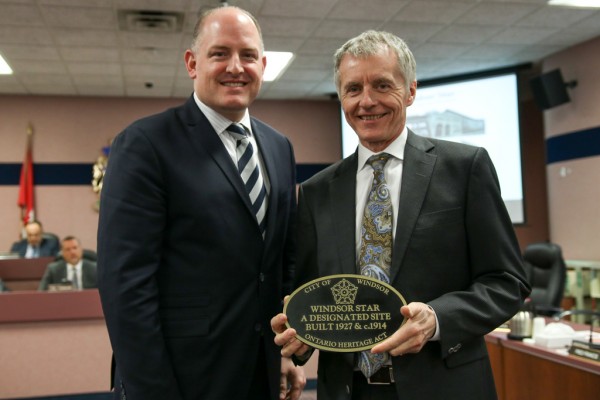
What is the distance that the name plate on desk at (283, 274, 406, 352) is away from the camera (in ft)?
4.34

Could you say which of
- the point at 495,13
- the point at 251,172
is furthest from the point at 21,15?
the point at 251,172

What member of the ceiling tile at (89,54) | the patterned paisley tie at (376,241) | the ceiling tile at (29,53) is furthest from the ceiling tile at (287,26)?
the patterned paisley tie at (376,241)

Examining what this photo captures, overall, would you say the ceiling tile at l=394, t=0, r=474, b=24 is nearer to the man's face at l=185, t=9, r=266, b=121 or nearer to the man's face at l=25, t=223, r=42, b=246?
the man's face at l=185, t=9, r=266, b=121

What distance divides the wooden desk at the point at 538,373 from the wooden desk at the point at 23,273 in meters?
4.73

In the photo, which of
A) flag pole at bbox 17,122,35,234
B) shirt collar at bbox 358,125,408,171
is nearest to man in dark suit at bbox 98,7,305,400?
shirt collar at bbox 358,125,408,171

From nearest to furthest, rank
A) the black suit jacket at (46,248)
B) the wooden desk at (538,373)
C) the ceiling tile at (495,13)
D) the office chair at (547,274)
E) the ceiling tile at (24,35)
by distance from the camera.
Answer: the wooden desk at (538,373)
the office chair at (547,274)
the ceiling tile at (495,13)
the ceiling tile at (24,35)
the black suit jacket at (46,248)

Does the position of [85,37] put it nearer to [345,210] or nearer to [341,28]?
[341,28]

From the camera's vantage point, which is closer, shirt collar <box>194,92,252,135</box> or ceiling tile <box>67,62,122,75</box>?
shirt collar <box>194,92,252,135</box>

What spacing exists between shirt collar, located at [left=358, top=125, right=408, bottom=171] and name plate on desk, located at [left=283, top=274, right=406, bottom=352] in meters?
0.36

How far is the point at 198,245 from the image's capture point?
159cm

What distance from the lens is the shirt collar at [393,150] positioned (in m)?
1.53

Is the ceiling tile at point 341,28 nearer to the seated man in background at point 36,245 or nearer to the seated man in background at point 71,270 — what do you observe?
the seated man in background at point 71,270

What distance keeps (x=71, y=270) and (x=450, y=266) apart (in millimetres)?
4965

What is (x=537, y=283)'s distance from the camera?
546 cm
